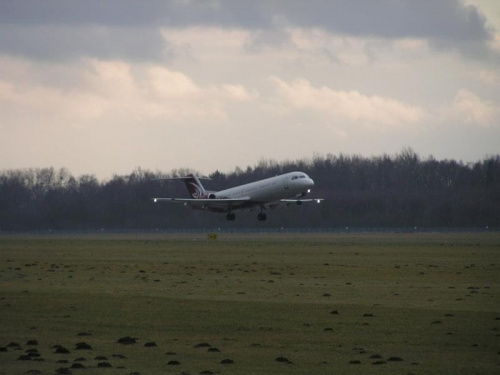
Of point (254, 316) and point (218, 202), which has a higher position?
point (218, 202)

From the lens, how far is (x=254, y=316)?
3183 cm

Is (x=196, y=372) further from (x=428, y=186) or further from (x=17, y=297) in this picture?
(x=428, y=186)

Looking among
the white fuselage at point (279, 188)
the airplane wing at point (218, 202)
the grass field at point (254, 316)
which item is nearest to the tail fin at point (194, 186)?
the airplane wing at point (218, 202)

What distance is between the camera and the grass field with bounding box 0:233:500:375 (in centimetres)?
2289

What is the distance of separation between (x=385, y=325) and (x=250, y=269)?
2431 centimetres

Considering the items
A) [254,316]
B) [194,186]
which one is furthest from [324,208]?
[254,316]

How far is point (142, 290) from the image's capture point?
41125mm

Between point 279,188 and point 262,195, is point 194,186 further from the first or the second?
point 279,188

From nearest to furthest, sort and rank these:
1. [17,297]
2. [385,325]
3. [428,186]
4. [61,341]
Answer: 1. [61,341]
2. [385,325]
3. [17,297]
4. [428,186]

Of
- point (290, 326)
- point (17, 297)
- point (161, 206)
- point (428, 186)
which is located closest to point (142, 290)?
point (17, 297)

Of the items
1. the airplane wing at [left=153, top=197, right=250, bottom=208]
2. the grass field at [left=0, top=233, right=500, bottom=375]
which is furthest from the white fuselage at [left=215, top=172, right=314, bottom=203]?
the grass field at [left=0, top=233, right=500, bottom=375]

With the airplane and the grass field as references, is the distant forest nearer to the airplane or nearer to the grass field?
the airplane

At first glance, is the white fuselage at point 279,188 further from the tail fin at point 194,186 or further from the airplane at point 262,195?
the tail fin at point 194,186

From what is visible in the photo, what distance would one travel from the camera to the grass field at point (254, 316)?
22.9 meters
